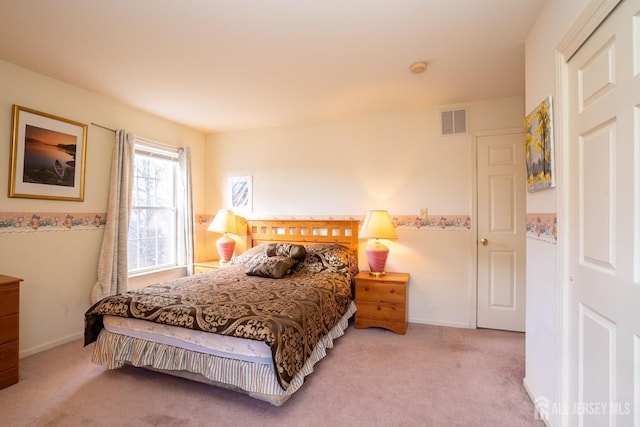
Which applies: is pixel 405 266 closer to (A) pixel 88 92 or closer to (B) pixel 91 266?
(B) pixel 91 266

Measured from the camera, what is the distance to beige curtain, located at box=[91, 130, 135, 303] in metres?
2.93

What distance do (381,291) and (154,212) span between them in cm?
299

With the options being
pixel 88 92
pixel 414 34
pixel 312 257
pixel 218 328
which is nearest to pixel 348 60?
pixel 414 34

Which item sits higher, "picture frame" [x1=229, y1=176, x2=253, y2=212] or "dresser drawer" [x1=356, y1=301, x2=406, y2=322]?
"picture frame" [x1=229, y1=176, x2=253, y2=212]

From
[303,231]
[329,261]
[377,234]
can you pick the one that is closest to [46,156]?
[303,231]

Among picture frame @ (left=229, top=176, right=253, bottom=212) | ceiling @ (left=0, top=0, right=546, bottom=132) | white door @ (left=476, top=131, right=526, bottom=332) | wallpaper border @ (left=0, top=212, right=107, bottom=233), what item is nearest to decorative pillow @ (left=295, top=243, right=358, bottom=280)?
picture frame @ (left=229, top=176, right=253, bottom=212)

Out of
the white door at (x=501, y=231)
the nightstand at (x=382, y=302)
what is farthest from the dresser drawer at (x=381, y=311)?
the white door at (x=501, y=231)

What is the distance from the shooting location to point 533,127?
1.83 metres

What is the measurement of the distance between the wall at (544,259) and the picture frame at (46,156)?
3.87m

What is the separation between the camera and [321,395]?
1.92 m

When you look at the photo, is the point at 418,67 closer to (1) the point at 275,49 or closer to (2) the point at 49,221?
(1) the point at 275,49

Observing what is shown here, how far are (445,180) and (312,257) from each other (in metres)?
1.72

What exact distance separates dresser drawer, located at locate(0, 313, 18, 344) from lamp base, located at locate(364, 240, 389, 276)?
296 cm

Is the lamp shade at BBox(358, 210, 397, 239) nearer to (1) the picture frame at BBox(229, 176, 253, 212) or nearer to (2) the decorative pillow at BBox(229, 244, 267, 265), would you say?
(2) the decorative pillow at BBox(229, 244, 267, 265)
